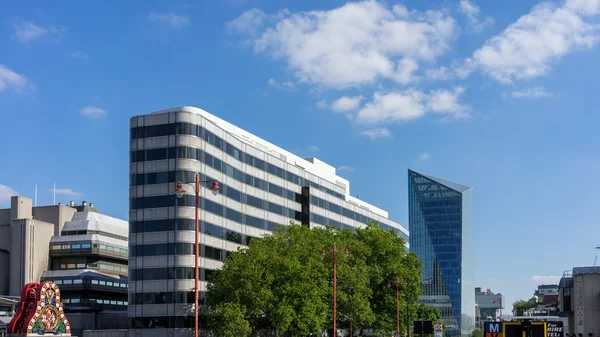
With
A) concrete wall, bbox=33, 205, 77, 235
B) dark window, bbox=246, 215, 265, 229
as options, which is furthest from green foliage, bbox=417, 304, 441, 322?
concrete wall, bbox=33, 205, 77, 235

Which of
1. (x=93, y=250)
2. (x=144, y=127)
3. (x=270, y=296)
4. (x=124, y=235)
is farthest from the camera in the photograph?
(x=124, y=235)

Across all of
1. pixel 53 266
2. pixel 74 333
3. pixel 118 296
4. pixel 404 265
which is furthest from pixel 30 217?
pixel 404 265

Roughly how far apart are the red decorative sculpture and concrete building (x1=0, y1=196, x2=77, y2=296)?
2529 inches

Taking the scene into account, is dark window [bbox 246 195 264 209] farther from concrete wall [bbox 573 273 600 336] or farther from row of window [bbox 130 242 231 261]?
concrete wall [bbox 573 273 600 336]

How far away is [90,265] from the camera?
437ft

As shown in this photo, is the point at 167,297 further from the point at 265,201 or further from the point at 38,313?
the point at 265,201

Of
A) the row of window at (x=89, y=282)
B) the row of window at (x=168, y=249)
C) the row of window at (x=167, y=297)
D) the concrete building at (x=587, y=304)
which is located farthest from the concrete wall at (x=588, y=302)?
the row of window at (x=89, y=282)

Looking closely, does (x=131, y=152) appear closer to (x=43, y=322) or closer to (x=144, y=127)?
(x=144, y=127)

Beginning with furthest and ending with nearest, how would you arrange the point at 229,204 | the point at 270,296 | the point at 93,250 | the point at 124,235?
the point at 124,235 < the point at 93,250 < the point at 229,204 < the point at 270,296

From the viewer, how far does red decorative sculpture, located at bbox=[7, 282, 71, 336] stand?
220 ft

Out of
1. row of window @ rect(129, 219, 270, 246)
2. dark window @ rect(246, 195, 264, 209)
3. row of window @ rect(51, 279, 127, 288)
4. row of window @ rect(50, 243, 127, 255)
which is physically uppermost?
dark window @ rect(246, 195, 264, 209)

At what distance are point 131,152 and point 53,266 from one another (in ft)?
174

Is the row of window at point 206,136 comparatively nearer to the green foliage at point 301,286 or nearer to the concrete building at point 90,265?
the green foliage at point 301,286

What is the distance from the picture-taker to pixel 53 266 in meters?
136
